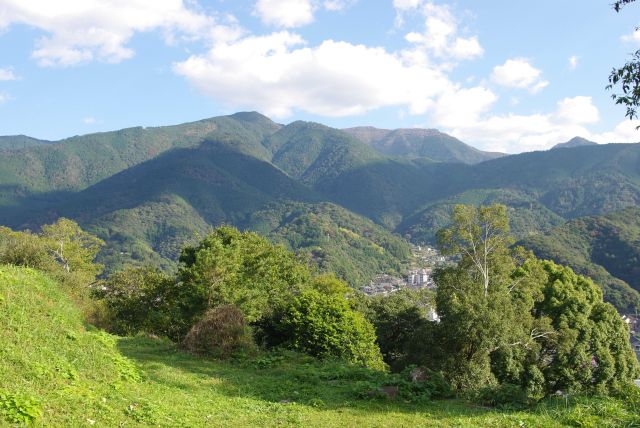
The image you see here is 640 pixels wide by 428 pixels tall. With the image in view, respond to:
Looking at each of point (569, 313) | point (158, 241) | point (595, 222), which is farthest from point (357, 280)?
point (569, 313)

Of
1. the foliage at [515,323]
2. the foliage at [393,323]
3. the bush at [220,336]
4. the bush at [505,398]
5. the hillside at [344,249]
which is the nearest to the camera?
the bush at [505,398]

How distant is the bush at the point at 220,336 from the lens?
16.4 m

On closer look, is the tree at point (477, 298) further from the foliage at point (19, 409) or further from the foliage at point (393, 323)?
the foliage at point (19, 409)

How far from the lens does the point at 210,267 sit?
79.0 feet

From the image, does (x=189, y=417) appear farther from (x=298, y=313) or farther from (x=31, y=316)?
(x=298, y=313)

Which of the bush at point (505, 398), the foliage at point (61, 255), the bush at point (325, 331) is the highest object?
the foliage at point (61, 255)

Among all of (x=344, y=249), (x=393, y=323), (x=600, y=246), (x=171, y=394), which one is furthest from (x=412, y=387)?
(x=344, y=249)

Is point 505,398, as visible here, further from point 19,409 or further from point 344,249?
point 344,249

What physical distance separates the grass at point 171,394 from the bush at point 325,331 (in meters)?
5.27

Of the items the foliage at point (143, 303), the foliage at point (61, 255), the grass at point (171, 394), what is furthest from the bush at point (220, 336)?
the foliage at point (143, 303)

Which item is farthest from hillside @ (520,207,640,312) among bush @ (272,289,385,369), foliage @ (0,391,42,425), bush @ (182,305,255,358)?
foliage @ (0,391,42,425)

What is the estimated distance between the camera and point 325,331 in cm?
2011

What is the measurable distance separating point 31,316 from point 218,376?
528 cm

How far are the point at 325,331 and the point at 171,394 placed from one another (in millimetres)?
10421
